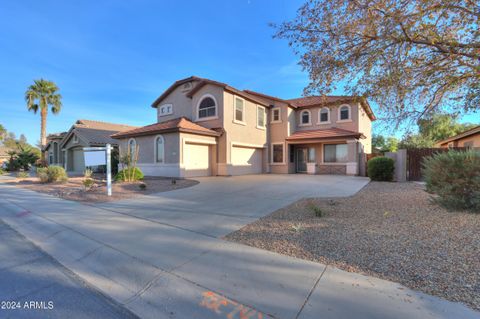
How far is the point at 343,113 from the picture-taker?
2006 centimetres

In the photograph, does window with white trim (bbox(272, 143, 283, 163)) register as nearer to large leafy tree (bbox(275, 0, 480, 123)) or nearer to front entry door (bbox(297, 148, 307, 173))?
front entry door (bbox(297, 148, 307, 173))

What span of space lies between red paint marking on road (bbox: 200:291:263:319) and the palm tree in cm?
3560

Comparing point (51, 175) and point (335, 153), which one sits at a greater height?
point (335, 153)

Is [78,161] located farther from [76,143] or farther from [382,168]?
[382,168]

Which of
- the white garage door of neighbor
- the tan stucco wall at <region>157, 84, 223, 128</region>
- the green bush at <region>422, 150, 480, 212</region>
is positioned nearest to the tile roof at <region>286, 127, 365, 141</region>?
the tan stucco wall at <region>157, 84, 223, 128</region>

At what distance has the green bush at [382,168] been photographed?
1422 centimetres

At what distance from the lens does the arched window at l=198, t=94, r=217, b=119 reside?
57.7 feet

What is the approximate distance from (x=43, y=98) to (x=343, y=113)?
34.3 m

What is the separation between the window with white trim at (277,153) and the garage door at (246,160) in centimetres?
125

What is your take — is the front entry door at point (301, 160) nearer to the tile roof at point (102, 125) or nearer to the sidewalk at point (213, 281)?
the sidewalk at point (213, 281)

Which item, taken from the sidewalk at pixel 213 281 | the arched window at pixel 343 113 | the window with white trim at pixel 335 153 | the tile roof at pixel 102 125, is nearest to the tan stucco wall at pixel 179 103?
the tile roof at pixel 102 125

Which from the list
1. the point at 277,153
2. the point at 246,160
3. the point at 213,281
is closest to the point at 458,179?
the point at 213,281

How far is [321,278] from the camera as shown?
3129 mm

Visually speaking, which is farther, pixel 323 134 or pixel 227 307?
pixel 323 134
